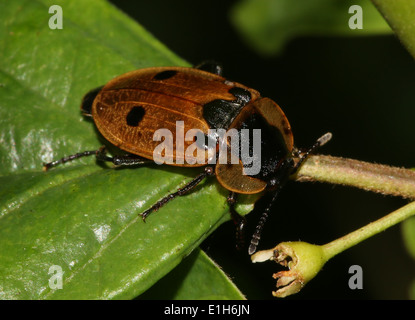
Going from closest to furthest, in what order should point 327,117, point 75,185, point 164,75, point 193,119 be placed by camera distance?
point 75,185
point 193,119
point 164,75
point 327,117

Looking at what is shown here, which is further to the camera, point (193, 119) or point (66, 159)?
point (193, 119)

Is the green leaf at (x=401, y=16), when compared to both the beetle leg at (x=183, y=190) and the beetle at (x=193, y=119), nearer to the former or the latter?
the beetle at (x=193, y=119)

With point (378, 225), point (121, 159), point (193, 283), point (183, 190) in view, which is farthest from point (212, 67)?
point (378, 225)

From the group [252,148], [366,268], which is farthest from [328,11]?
[366,268]

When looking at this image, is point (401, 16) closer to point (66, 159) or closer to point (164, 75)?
point (164, 75)

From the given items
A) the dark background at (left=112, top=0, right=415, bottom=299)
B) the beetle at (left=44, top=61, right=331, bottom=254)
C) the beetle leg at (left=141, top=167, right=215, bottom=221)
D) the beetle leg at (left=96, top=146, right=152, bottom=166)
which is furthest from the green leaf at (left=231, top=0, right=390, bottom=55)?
the beetle leg at (left=96, top=146, right=152, bottom=166)

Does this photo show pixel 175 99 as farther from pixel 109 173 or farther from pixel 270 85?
pixel 270 85
